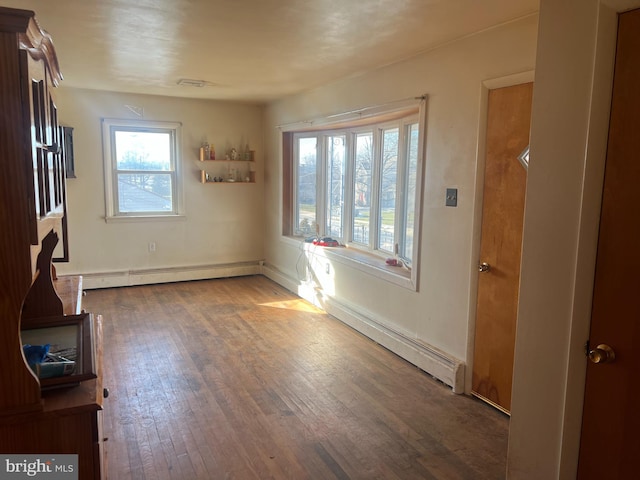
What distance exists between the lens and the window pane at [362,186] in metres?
4.70

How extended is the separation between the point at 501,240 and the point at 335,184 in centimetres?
267

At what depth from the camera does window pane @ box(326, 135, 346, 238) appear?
16.9ft

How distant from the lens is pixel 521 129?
2.70m

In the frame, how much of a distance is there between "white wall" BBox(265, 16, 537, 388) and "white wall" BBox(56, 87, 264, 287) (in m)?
2.60

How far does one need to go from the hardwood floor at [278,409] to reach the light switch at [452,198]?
4.24 ft

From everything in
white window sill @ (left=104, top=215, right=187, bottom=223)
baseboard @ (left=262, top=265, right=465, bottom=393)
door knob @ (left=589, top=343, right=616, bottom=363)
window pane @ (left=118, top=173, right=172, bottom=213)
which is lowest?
baseboard @ (left=262, top=265, right=465, bottom=393)

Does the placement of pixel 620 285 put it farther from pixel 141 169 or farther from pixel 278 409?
pixel 141 169

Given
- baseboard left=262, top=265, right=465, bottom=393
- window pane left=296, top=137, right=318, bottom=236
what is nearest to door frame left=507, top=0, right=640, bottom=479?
baseboard left=262, top=265, right=465, bottom=393

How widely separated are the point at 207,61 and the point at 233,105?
241cm

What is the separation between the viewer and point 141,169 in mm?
5875

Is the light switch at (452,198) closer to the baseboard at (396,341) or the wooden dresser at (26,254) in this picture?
the baseboard at (396,341)

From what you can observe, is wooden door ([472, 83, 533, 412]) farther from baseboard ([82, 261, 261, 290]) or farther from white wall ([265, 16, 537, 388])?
baseboard ([82, 261, 261, 290])

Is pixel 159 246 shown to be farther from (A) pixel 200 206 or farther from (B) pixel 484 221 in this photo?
(B) pixel 484 221

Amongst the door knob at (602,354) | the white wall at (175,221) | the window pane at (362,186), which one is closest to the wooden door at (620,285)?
the door knob at (602,354)
